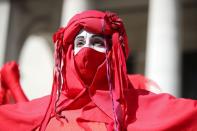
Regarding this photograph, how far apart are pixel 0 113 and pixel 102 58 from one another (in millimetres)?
864

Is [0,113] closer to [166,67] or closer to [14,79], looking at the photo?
[14,79]

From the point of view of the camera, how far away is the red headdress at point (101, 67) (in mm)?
3327

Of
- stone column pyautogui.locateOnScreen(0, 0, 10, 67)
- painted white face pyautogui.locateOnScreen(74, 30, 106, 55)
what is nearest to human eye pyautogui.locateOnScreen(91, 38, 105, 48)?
painted white face pyautogui.locateOnScreen(74, 30, 106, 55)

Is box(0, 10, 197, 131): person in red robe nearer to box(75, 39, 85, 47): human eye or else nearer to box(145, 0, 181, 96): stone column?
box(75, 39, 85, 47): human eye

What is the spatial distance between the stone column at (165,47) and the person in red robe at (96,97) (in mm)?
4198

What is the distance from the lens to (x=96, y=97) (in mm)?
3318

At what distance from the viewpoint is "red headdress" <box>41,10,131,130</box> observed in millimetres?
3327

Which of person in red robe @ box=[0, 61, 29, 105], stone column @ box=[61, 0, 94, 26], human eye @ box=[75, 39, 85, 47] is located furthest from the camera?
stone column @ box=[61, 0, 94, 26]

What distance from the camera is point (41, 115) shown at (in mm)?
3416

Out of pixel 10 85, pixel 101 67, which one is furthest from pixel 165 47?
pixel 101 67

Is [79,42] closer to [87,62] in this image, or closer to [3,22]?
[87,62]

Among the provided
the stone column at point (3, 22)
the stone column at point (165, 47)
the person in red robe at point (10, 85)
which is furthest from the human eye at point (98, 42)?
the stone column at point (3, 22)

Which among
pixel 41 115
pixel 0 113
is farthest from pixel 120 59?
pixel 0 113

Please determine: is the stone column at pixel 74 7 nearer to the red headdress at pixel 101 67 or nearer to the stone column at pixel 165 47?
the stone column at pixel 165 47
